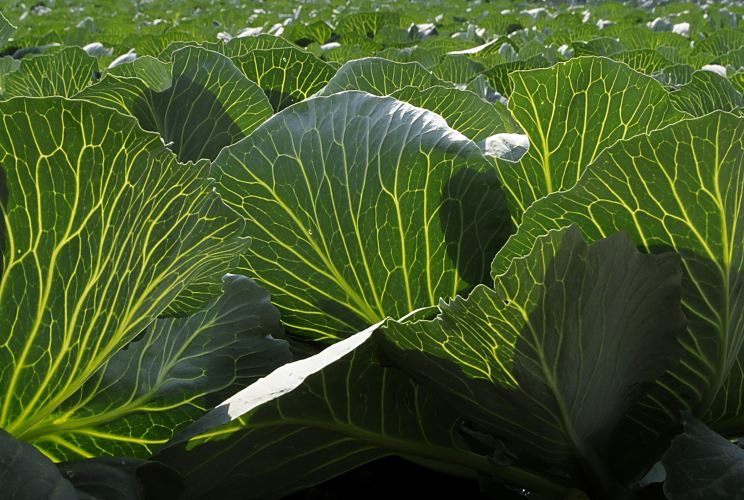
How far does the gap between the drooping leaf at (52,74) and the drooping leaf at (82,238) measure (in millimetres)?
801

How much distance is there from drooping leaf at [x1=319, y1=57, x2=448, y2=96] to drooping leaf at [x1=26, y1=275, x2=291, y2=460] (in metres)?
0.34

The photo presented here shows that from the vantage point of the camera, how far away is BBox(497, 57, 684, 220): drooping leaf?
885mm

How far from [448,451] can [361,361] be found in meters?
0.14

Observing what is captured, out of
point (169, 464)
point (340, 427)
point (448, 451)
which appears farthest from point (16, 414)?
point (448, 451)

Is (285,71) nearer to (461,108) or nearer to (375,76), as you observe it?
(375,76)

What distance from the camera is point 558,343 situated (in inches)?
27.3

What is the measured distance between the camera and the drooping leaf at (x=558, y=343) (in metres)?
0.67

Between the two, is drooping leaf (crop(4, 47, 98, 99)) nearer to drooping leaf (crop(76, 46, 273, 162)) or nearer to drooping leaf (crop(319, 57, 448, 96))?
drooping leaf (crop(76, 46, 273, 162))

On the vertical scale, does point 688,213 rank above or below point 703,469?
above

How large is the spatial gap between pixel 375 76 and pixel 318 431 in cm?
55

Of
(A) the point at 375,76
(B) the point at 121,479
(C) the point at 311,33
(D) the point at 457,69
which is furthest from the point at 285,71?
(C) the point at 311,33

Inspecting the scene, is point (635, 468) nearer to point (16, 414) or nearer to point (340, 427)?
point (340, 427)

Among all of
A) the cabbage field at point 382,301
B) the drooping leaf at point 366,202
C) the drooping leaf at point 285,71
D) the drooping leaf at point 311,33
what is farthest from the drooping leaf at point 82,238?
the drooping leaf at point 311,33

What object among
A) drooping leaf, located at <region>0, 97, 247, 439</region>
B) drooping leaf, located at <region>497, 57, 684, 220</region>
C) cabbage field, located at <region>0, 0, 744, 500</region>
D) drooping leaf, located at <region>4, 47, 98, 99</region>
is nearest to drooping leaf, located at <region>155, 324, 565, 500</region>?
cabbage field, located at <region>0, 0, 744, 500</region>
